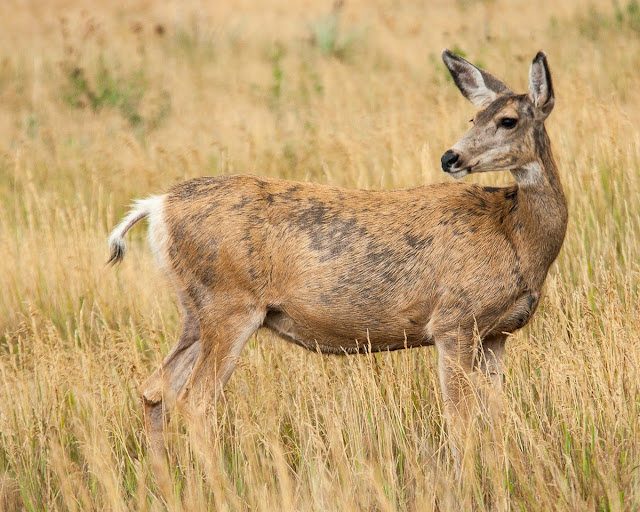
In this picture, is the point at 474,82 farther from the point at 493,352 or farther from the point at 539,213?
the point at 493,352

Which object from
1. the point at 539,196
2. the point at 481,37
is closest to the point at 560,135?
the point at 539,196

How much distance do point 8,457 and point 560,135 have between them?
4.68 metres

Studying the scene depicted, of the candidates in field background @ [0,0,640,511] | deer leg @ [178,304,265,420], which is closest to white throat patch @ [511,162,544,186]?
field background @ [0,0,640,511]

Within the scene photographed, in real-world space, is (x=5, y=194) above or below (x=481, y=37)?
below

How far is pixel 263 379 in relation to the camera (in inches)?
195

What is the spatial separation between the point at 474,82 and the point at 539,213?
835 millimetres

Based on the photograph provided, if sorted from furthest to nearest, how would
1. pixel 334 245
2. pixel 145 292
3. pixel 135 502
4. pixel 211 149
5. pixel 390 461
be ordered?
pixel 211 149 < pixel 145 292 < pixel 334 245 < pixel 135 502 < pixel 390 461

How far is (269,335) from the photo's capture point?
17.4ft

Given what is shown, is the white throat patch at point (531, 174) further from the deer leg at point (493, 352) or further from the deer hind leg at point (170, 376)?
the deer hind leg at point (170, 376)

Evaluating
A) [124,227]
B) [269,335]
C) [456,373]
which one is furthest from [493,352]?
[124,227]

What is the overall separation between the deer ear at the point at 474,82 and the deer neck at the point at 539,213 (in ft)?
1.41

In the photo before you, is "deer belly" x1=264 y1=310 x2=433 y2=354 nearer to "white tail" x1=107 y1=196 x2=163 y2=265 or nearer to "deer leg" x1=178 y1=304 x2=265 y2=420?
"deer leg" x1=178 y1=304 x2=265 y2=420

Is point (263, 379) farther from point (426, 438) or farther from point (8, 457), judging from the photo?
point (8, 457)

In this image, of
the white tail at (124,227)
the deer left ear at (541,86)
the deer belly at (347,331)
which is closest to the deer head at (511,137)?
the deer left ear at (541,86)
